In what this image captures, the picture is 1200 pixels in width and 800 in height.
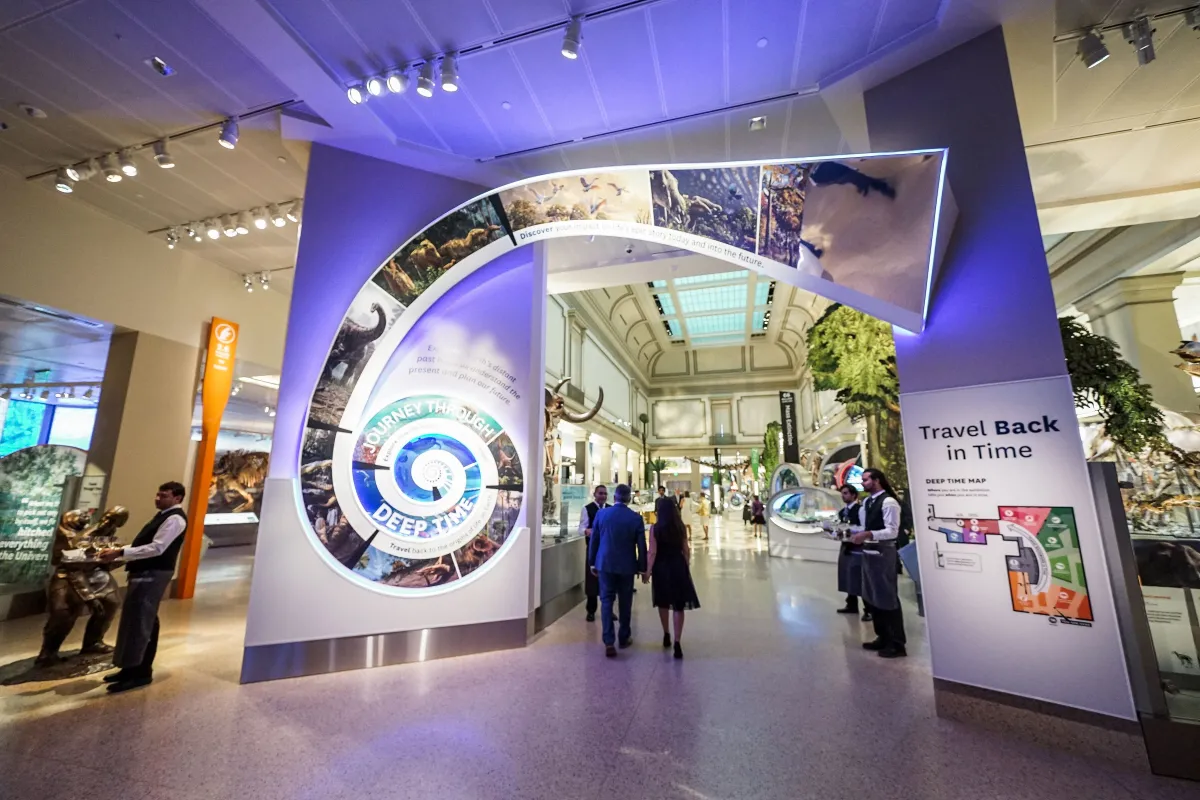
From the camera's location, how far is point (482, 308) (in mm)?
4516

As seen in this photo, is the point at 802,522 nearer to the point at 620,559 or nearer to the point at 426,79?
the point at 620,559

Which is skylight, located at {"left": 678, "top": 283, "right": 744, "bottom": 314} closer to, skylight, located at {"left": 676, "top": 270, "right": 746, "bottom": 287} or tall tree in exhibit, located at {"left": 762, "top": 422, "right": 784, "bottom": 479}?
skylight, located at {"left": 676, "top": 270, "right": 746, "bottom": 287}

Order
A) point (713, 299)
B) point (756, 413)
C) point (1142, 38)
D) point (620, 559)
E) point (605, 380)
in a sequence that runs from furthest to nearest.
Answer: point (756, 413) < point (713, 299) < point (605, 380) < point (620, 559) < point (1142, 38)

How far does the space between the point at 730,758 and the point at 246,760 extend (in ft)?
7.90

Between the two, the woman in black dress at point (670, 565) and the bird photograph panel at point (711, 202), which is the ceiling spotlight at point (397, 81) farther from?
the woman in black dress at point (670, 565)

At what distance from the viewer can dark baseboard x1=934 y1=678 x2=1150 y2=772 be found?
223 centimetres

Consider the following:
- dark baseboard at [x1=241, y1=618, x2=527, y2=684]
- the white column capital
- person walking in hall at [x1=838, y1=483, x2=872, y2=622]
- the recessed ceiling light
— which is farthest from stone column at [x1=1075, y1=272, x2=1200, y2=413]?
the recessed ceiling light

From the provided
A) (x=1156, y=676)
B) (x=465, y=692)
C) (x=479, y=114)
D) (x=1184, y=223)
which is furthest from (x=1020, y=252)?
(x=1184, y=223)

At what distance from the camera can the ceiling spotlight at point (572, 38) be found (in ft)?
9.99

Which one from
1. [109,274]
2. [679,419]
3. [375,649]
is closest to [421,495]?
[375,649]

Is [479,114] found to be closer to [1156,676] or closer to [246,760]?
[246,760]

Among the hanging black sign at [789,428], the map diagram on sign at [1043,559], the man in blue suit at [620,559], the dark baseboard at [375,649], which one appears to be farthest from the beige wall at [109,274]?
the hanging black sign at [789,428]

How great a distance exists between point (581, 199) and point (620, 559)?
3.11 meters

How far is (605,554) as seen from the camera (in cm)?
411
